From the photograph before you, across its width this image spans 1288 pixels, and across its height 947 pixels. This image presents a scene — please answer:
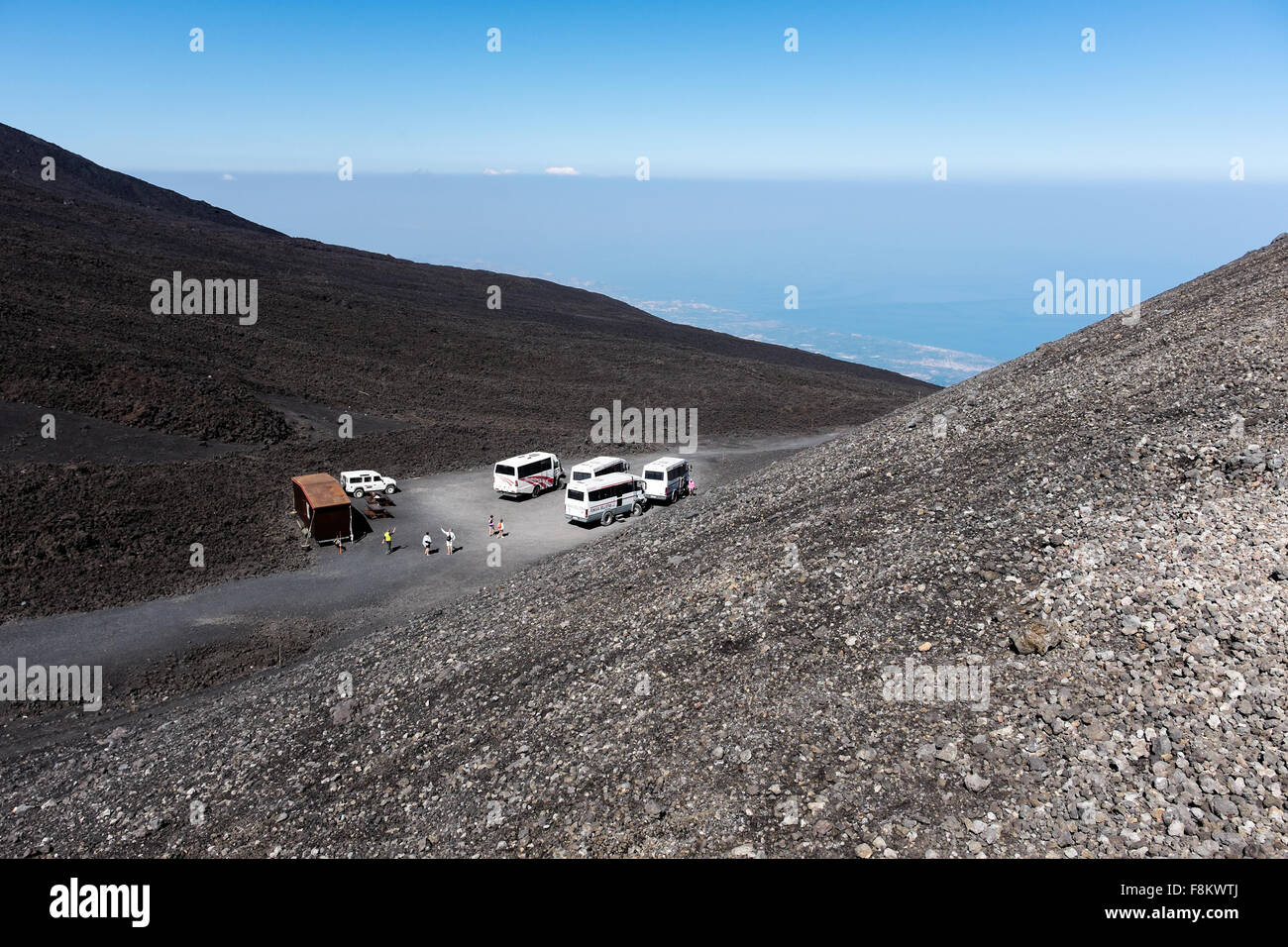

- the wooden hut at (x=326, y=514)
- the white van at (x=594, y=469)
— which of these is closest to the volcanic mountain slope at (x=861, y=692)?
the wooden hut at (x=326, y=514)

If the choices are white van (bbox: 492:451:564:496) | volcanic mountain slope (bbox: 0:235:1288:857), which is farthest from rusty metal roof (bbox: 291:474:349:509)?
volcanic mountain slope (bbox: 0:235:1288:857)

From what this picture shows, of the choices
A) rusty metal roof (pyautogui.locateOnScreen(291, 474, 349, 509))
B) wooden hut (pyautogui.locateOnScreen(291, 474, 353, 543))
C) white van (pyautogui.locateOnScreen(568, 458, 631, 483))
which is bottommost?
wooden hut (pyautogui.locateOnScreen(291, 474, 353, 543))

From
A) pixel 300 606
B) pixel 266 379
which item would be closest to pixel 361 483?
pixel 300 606

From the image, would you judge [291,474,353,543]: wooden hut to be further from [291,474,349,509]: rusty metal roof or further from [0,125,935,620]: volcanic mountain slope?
[0,125,935,620]: volcanic mountain slope

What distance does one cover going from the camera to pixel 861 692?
459 inches

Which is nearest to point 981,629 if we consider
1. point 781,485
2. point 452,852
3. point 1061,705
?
point 1061,705

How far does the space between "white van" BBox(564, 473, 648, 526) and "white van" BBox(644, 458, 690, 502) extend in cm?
92

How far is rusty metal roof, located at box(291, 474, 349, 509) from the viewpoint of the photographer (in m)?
27.3

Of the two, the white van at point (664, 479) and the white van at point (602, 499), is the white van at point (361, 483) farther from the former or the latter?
the white van at point (664, 479)

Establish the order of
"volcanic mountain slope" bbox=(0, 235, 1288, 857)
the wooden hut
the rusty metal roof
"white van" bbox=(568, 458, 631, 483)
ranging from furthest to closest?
"white van" bbox=(568, 458, 631, 483) < the rusty metal roof < the wooden hut < "volcanic mountain slope" bbox=(0, 235, 1288, 857)

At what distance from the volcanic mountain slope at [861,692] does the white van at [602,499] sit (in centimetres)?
854

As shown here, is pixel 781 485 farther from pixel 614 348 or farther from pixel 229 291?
pixel 229 291

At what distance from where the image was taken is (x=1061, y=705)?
1028cm
